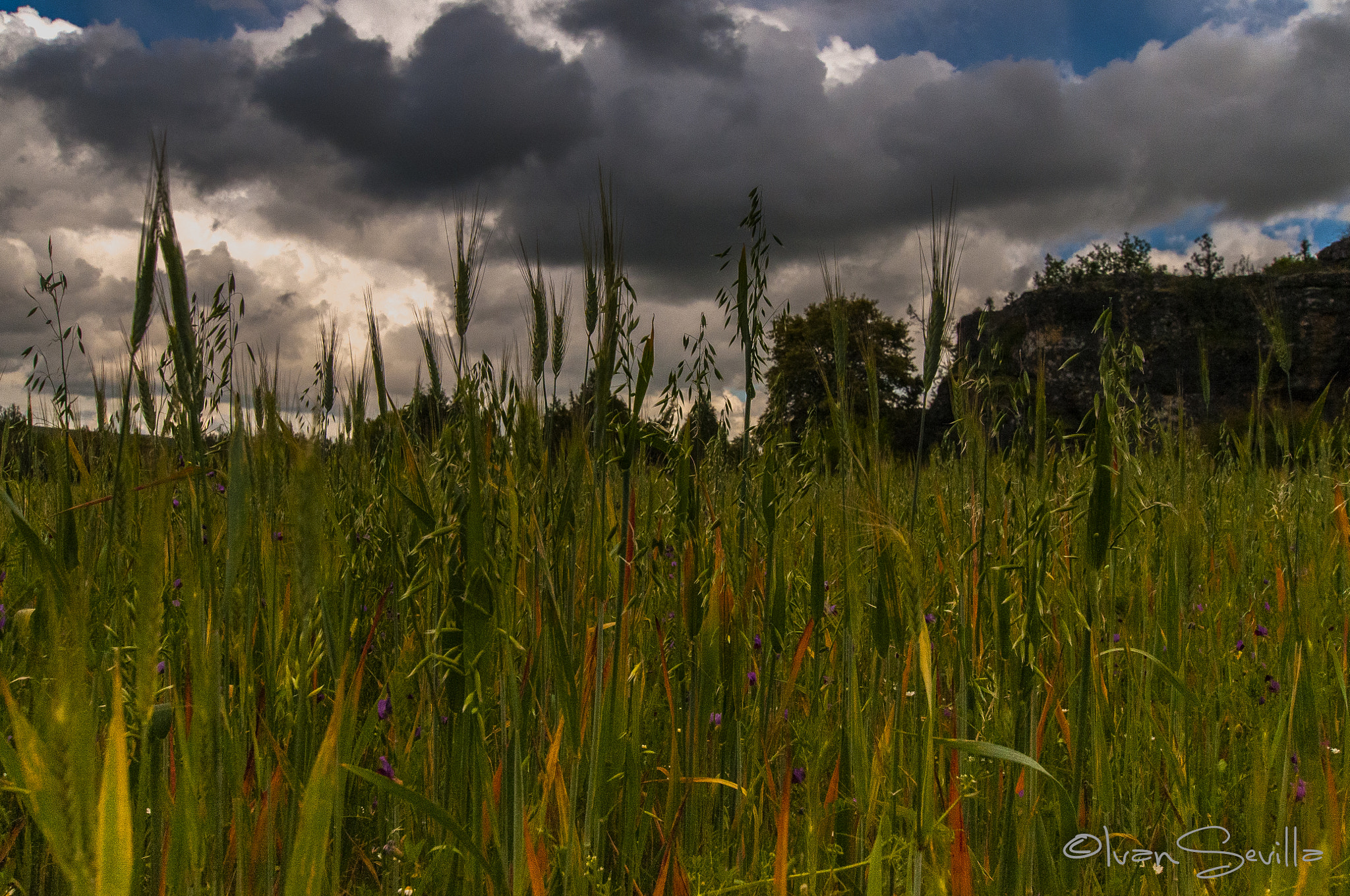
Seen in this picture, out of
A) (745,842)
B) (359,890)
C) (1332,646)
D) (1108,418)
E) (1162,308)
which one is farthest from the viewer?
(1162,308)

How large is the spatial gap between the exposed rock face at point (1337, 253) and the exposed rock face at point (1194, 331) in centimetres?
187

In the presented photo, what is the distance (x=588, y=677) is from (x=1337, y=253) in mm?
24031

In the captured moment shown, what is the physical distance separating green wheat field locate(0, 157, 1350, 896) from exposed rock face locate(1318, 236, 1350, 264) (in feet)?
71.6

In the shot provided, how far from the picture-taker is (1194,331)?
15.3 meters

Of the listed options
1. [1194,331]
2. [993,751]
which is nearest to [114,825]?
[993,751]

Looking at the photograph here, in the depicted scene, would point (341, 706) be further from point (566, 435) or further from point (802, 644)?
point (802, 644)

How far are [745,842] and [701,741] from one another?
0.60 feet

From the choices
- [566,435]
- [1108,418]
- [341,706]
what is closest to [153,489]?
[341,706]

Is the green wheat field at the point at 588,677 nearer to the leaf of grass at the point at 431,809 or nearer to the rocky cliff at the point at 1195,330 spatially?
the leaf of grass at the point at 431,809

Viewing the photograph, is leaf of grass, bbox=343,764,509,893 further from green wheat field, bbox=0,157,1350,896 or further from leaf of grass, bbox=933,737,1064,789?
leaf of grass, bbox=933,737,1064,789

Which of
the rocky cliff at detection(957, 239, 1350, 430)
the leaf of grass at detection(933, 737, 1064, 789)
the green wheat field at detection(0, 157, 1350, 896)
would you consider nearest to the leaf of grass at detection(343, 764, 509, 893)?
the green wheat field at detection(0, 157, 1350, 896)

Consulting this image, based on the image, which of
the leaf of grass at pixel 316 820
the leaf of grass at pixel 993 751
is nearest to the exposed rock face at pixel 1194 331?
the leaf of grass at pixel 993 751

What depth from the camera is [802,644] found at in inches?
50.8

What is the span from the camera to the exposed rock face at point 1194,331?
1439 centimetres
